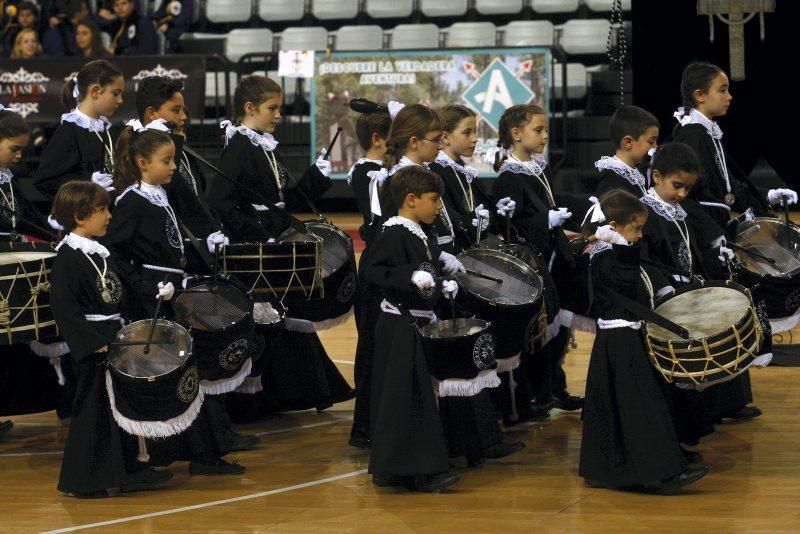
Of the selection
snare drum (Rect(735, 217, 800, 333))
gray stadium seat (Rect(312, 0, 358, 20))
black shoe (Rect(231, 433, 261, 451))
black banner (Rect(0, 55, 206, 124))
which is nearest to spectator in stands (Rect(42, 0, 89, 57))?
black banner (Rect(0, 55, 206, 124))

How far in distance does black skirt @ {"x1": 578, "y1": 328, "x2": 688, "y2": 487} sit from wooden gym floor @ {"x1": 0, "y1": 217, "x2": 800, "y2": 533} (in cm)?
9

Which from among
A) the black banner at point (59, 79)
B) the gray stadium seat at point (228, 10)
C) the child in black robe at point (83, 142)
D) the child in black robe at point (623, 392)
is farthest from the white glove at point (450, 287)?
the gray stadium seat at point (228, 10)

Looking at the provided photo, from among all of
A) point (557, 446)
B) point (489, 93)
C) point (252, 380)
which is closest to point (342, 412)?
point (252, 380)

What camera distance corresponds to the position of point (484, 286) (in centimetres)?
556

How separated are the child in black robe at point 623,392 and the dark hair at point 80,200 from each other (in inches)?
73.6

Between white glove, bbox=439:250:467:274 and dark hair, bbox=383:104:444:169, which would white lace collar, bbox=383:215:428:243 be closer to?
white glove, bbox=439:250:467:274

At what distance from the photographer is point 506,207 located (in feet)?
19.7

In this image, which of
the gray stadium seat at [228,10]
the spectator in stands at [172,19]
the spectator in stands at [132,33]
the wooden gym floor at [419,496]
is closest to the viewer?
the wooden gym floor at [419,496]

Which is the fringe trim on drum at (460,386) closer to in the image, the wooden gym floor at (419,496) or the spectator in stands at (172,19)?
the wooden gym floor at (419,496)

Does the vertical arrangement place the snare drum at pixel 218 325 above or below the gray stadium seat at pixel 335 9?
below

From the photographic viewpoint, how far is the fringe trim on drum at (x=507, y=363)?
18.7 ft

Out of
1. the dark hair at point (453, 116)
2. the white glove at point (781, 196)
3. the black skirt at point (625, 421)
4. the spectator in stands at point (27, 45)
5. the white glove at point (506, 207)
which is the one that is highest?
the spectator in stands at point (27, 45)

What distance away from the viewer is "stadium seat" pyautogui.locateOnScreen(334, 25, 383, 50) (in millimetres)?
13078

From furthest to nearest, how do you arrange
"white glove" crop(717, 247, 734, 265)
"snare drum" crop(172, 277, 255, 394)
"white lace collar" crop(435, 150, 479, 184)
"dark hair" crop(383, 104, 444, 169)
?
1. "white lace collar" crop(435, 150, 479, 184)
2. "dark hair" crop(383, 104, 444, 169)
3. "white glove" crop(717, 247, 734, 265)
4. "snare drum" crop(172, 277, 255, 394)
